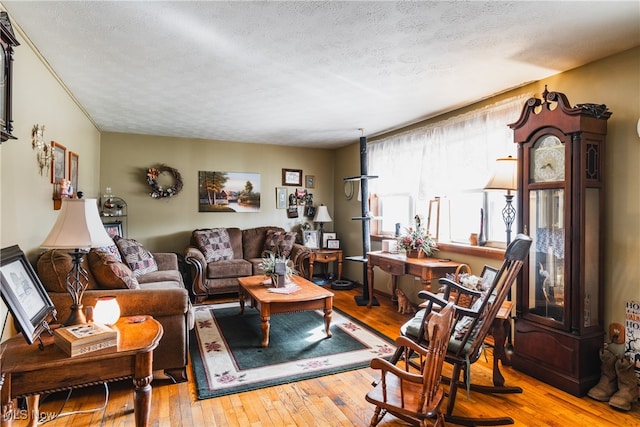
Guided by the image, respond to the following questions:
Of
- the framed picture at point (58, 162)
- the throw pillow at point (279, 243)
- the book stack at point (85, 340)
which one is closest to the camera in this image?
the book stack at point (85, 340)

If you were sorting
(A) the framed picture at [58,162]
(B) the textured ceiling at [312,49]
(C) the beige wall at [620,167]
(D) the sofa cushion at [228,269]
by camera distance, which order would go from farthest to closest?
(D) the sofa cushion at [228,269]
(A) the framed picture at [58,162]
(C) the beige wall at [620,167]
(B) the textured ceiling at [312,49]

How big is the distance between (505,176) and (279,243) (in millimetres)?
3470

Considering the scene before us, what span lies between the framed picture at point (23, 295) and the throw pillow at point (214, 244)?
3.40 m

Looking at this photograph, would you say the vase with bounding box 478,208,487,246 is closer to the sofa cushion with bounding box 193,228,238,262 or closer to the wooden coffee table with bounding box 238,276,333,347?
the wooden coffee table with bounding box 238,276,333,347

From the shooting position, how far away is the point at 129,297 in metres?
2.57

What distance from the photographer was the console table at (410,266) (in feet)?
12.4

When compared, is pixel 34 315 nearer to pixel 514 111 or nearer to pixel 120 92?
pixel 120 92

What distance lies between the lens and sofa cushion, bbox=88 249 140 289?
2.73m

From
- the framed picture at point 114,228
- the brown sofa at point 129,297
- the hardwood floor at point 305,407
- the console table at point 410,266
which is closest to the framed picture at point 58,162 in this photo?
the brown sofa at point 129,297

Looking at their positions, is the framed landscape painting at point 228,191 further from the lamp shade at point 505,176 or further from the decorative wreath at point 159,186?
the lamp shade at point 505,176

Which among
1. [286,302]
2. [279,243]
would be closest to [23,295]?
[286,302]

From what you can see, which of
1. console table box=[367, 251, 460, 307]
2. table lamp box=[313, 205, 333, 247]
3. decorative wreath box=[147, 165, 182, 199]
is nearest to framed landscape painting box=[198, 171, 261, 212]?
decorative wreath box=[147, 165, 182, 199]

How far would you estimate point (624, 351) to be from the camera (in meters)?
2.53

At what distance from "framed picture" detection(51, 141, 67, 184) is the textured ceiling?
1.97 feet
